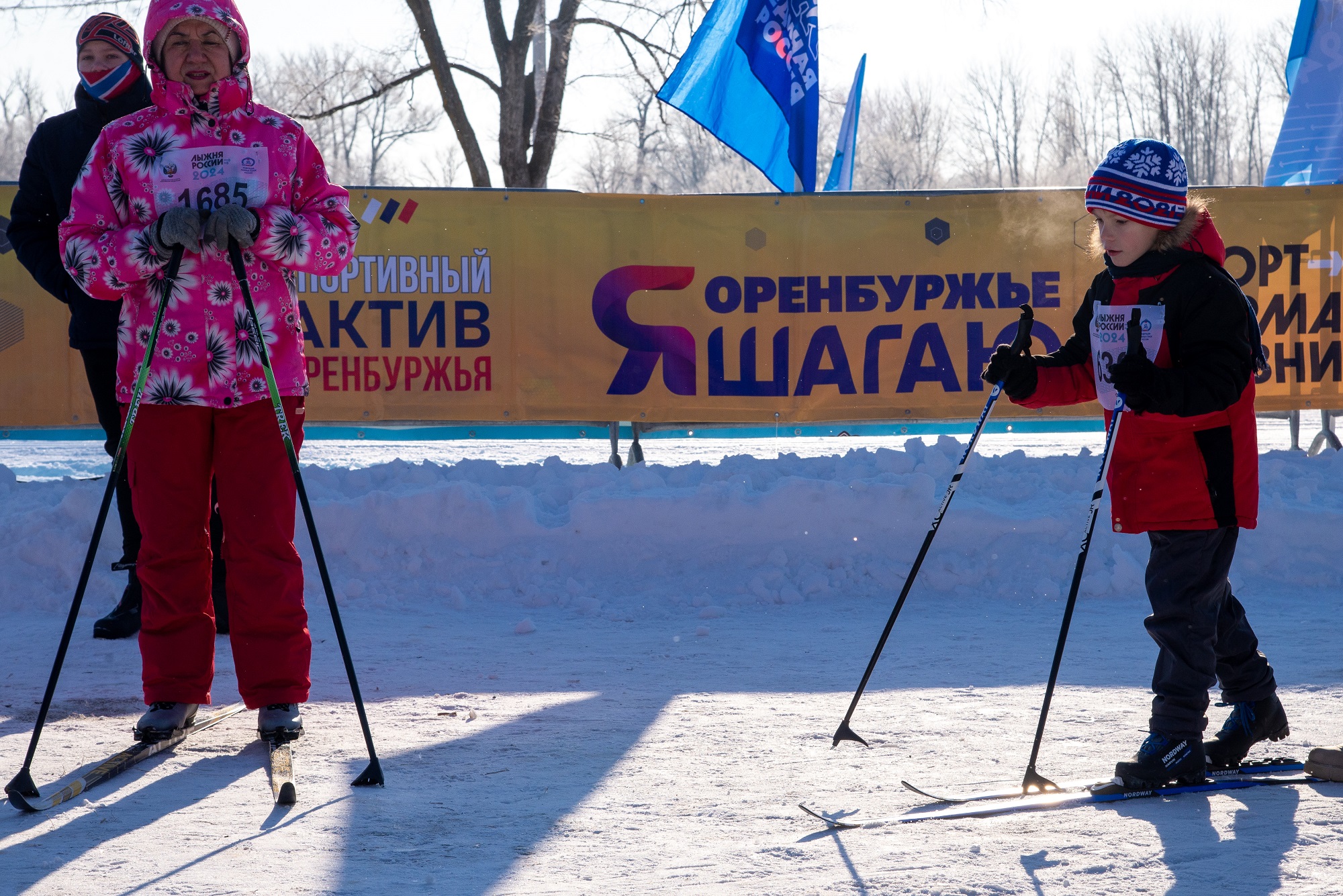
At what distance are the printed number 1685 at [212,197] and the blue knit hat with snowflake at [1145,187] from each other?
247 cm

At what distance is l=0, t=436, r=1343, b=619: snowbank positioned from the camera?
622 cm

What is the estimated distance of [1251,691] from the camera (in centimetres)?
344

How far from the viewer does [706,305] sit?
7.99 m

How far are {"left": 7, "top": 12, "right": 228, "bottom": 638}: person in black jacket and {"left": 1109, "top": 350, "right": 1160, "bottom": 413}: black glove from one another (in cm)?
349

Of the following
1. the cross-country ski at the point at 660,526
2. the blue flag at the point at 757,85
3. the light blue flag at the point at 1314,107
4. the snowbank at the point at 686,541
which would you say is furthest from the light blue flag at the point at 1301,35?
the snowbank at the point at 686,541

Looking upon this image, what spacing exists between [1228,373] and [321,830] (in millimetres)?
2568

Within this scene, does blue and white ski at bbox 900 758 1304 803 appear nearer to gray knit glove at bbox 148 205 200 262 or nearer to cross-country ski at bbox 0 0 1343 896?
cross-country ski at bbox 0 0 1343 896

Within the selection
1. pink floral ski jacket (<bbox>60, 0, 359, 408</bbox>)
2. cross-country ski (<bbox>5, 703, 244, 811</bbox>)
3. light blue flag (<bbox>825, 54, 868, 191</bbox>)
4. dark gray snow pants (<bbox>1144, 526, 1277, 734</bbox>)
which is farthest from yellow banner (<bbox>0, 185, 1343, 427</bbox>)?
light blue flag (<bbox>825, 54, 868, 191</bbox>)

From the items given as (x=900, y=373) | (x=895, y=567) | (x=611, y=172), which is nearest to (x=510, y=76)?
(x=900, y=373)

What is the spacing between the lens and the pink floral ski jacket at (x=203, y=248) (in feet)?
11.5

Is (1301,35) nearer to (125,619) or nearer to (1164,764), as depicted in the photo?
(1164,764)

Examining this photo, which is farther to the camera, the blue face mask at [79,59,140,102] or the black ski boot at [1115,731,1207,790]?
the blue face mask at [79,59,140,102]

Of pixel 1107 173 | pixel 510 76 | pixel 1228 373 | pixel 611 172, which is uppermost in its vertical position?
pixel 611 172

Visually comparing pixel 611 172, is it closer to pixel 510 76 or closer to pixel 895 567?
pixel 510 76
